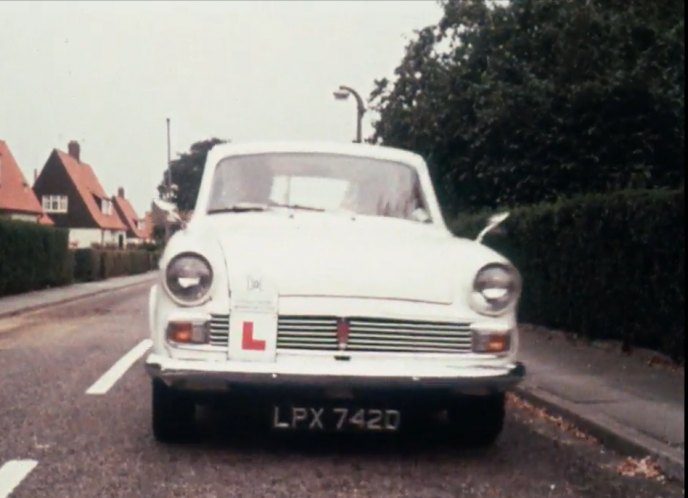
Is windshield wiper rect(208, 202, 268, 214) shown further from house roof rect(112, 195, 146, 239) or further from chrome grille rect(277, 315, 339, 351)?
house roof rect(112, 195, 146, 239)

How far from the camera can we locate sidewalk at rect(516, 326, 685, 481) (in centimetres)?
684

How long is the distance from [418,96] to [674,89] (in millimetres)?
8991

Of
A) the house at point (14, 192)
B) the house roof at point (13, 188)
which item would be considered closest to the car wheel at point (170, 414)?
the house at point (14, 192)

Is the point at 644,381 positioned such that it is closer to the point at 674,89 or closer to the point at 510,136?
the point at 674,89

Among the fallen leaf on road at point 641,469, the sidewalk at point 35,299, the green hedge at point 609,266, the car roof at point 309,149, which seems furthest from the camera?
the sidewalk at point 35,299

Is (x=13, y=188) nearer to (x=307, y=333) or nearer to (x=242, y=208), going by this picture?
(x=242, y=208)

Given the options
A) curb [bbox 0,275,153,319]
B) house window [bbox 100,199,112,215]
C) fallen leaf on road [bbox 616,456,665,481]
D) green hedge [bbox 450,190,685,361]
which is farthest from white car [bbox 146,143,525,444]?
house window [bbox 100,199,112,215]

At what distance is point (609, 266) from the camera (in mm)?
12430

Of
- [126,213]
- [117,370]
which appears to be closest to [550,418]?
[117,370]

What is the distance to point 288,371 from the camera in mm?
5910

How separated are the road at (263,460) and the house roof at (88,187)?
78.7m

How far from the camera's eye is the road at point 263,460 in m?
5.73

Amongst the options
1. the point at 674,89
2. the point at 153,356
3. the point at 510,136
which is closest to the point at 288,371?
the point at 153,356

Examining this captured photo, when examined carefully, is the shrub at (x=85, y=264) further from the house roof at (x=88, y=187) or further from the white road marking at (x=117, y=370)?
the house roof at (x=88, y=187)
